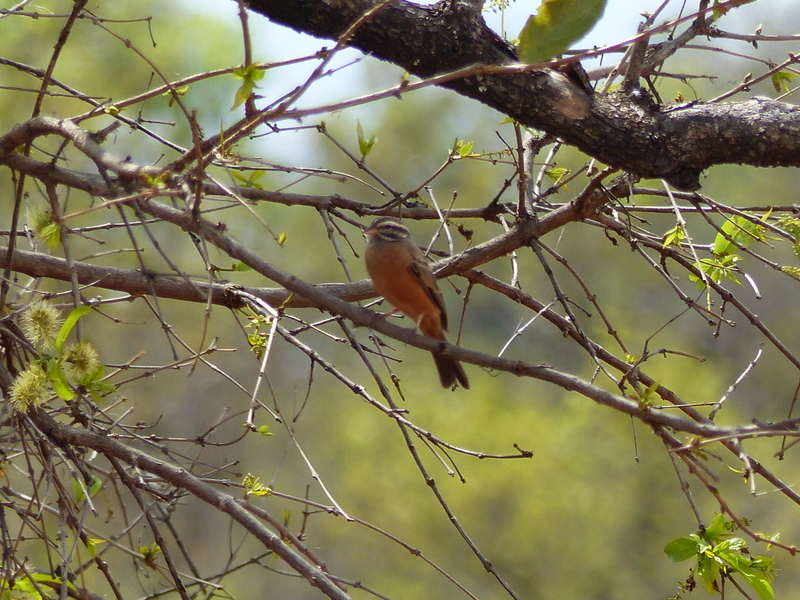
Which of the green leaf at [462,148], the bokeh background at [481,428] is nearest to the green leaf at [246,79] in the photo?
the green leaf at [462,148]

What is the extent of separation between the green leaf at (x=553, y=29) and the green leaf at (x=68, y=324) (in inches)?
55.1

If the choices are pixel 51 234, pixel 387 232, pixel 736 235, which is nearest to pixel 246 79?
pixel 51 234

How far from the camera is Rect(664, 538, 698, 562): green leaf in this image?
104 inches

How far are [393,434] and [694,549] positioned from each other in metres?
18.8

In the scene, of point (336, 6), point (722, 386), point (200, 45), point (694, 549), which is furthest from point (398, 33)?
point (722, 386)

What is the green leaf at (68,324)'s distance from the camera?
2150 mm

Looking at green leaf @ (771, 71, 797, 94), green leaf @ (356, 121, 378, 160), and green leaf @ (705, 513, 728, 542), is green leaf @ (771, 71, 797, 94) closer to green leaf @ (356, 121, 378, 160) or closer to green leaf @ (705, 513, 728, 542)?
green leaf @ (356, 121, 378, 160)

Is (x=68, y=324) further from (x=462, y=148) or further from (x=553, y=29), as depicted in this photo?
(x=462, y=148)

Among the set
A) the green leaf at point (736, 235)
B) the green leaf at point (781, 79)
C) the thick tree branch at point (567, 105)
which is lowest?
the thick tree branch at point (567, 105)

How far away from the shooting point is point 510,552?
19.5 metres

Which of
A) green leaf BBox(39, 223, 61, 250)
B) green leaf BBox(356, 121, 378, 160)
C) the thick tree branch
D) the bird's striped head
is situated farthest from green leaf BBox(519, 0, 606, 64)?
the bird's striped head

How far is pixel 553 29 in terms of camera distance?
2164 millimetres

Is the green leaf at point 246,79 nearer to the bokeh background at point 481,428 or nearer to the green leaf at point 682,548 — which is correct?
the green leaf at point 682,548

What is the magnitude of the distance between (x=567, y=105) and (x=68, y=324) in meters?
1.90
